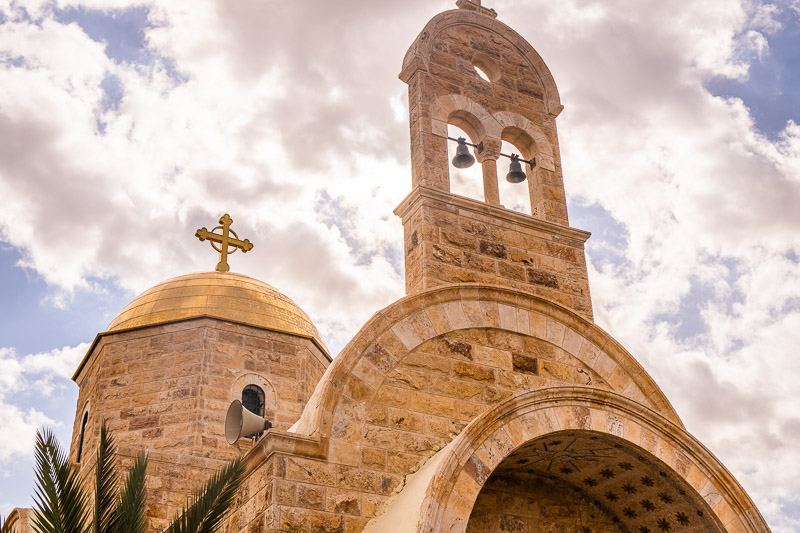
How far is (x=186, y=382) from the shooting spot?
465 inches

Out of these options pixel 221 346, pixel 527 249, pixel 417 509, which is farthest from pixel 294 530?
pixel 221 346

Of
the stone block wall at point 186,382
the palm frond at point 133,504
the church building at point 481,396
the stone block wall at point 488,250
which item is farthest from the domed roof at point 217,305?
the palm frond at point 133,504

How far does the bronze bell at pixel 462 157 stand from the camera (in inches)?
344

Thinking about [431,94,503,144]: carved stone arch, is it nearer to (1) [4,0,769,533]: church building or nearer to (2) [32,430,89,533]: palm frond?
(1) [4,0,769,533]: church building

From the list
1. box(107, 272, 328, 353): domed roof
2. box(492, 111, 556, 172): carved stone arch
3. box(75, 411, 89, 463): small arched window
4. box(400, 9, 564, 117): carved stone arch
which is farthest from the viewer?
box(107, 272, 328, 353): domed roof

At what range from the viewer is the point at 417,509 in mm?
5738

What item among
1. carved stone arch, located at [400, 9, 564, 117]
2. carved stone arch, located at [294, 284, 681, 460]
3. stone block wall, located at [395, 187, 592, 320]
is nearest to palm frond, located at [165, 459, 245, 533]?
carved stone arch, located at [294, 284, 681, 460]

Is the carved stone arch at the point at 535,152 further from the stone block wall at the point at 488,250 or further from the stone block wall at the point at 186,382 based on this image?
the stone block wall at the point at 186,382

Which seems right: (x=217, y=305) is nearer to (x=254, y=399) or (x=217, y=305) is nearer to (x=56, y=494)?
(x=254, y=399)

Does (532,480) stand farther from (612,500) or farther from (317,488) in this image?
(317,488)

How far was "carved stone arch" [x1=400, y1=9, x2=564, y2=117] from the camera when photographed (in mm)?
8836

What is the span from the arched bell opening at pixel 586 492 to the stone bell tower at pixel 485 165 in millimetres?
1608

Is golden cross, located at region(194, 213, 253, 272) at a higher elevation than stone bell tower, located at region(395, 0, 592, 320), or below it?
higher

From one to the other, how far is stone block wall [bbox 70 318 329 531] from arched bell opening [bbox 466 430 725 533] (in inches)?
181
